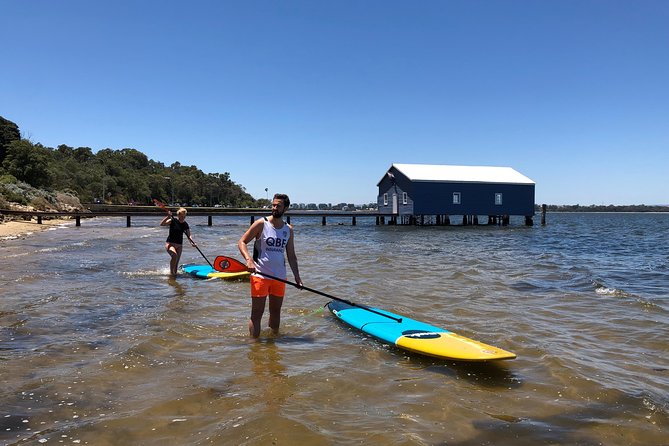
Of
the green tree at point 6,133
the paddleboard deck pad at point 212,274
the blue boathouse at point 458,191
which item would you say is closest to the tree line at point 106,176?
the green tree at point 6,133

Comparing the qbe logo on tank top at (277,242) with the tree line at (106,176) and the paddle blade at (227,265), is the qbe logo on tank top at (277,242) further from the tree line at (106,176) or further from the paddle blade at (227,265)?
the tree line at (106,176)

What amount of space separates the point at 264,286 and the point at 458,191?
133 ft

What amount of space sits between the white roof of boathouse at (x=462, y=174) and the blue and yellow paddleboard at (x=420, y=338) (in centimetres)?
3682

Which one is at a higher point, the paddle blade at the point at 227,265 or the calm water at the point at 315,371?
the paddle blade at the point at 227,265

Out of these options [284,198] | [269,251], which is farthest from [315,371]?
[284,198]

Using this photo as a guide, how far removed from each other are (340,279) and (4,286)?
8.01m

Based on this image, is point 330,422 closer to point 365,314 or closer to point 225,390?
point 225,390

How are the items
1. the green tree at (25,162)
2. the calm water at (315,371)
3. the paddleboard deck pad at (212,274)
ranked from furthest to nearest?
the green tree at (25,162)
the paddleboard deck pad at (212,274)
the calm water at (315,371)

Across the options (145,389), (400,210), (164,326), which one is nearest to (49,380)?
(145,389)

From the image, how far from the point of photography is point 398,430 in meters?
3.67

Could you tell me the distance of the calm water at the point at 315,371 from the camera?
12.0 feet

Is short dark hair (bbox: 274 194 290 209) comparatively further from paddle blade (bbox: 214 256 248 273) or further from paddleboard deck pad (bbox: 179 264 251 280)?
paddle blade (bbox: 214 256 248 273)

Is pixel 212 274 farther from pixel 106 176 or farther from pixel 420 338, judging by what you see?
pixel 106 176

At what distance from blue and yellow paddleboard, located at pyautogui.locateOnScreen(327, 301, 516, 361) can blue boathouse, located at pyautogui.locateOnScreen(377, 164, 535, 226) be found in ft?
121
